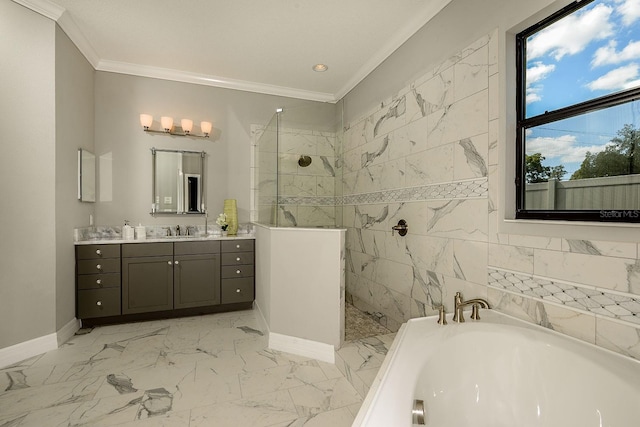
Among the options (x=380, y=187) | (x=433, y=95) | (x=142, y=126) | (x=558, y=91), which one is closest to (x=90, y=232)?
(x=142, y=126)

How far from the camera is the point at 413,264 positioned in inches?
94.0

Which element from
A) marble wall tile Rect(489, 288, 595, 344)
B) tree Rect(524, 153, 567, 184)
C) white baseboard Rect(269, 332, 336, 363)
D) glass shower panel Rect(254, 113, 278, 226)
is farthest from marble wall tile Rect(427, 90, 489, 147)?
white baseboard Rect(269, 332, 336, 363)

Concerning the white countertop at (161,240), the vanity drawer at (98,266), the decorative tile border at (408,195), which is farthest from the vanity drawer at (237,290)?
the vanity drawer at (98,266)

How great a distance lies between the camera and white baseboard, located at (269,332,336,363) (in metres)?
2.25

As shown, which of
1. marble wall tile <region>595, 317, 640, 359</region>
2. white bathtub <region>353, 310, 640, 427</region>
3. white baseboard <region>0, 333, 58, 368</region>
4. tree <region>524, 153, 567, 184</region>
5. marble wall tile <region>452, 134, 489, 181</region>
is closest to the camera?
white bathtub <region>353, 310, 640, 427</region>

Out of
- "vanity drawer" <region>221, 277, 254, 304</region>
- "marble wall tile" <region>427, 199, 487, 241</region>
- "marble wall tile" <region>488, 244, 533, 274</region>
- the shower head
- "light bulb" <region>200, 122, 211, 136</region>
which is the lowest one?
"vanity drawer" <region>221, 277, 254, 304</region>

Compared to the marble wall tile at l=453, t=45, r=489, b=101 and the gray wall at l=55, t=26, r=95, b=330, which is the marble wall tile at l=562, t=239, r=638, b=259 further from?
the gray wall at l=55, t=26, r=95, b=330

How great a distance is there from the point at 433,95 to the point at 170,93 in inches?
113

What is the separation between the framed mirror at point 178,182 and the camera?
3408mm

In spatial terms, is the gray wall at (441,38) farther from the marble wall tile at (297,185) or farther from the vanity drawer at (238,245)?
the vanity drawer at (238,245)

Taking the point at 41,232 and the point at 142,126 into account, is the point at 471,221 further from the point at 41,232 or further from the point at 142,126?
the point at 142,126

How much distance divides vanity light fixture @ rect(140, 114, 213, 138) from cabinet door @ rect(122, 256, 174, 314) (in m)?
1.43

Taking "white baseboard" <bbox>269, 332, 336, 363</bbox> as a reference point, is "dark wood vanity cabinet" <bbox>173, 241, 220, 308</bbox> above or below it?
above

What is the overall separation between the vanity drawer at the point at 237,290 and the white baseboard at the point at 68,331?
1291mm
